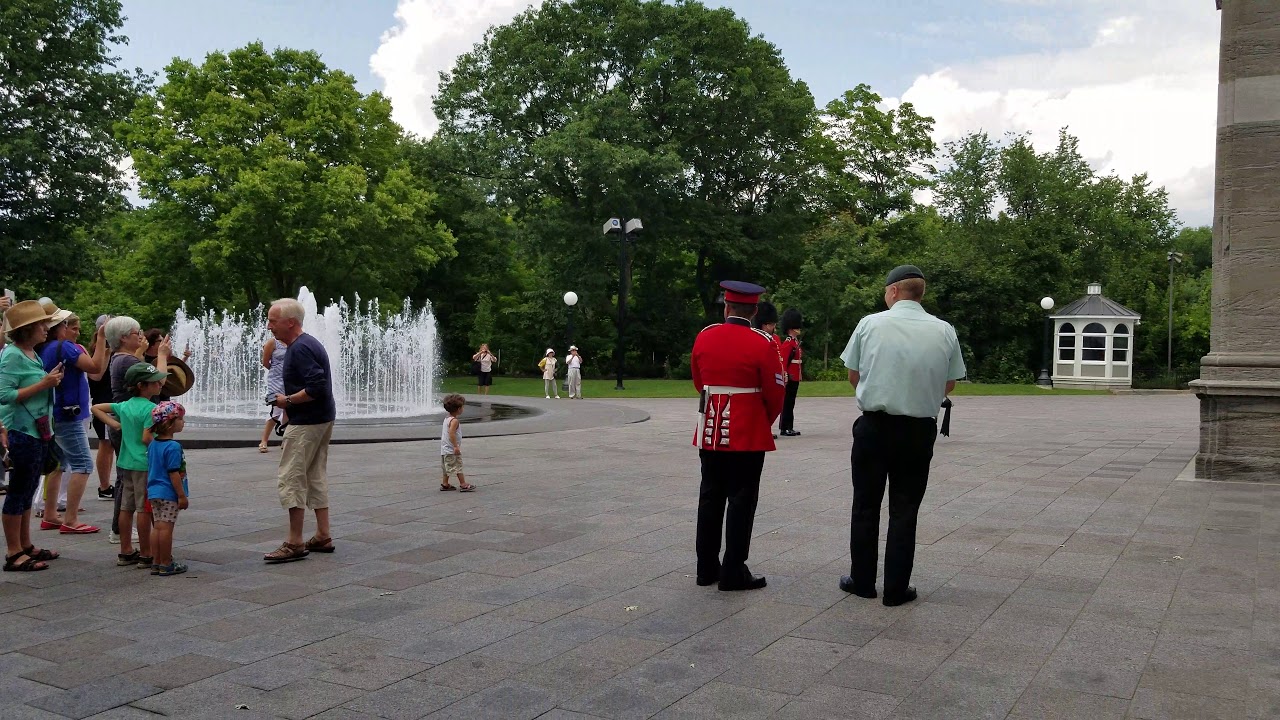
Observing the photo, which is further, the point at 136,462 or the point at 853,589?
the point at 136,462

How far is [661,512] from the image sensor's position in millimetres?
8477

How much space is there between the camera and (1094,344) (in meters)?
41.0

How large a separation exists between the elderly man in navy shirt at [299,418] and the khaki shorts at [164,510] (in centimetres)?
65

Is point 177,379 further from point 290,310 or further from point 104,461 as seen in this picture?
point 104,461

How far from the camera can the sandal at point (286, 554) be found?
648 cm

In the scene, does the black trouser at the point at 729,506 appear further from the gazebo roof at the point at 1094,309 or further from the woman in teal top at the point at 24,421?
the gazebo roof at the point at 1094,309

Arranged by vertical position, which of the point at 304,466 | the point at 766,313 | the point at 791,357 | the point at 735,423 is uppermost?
the point at 766,313

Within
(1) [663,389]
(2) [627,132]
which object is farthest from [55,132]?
(1) [663,389]

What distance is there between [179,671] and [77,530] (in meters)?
3.94

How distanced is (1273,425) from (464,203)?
38.7 meters

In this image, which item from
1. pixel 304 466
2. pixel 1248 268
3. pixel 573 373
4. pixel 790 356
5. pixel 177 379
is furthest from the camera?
pixel 573 373

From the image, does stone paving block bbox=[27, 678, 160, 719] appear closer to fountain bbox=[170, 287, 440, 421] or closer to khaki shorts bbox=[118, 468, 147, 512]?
khaki shorts bbox=[118, 468, 147, 512]

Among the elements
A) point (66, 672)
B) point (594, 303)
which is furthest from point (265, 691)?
point (594, 303)

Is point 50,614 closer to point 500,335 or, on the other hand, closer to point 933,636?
point 933,636
